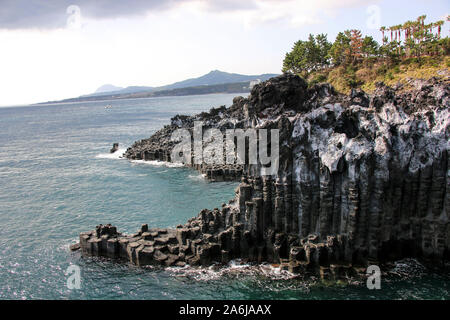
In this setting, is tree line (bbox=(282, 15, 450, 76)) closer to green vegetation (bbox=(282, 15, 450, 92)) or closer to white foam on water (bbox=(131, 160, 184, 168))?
green vegetation (bbox=(282, 15, 450, 92))

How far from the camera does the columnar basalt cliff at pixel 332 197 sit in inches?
1142

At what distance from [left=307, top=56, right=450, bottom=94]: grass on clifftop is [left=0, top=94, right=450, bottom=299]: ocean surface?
6562 cm

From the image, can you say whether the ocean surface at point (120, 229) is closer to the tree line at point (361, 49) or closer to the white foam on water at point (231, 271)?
the white foam on water at point (231, 271)

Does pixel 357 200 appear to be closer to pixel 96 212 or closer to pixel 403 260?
pixel 403 260

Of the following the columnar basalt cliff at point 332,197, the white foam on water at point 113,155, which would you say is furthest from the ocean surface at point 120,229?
the columnar basalt cliff at point 332,197

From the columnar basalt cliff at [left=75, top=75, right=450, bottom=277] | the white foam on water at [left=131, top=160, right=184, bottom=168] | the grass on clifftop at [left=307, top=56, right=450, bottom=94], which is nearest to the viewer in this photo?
the columnar basalt cliff at [left=75, top=75, right=450, bottom=277]

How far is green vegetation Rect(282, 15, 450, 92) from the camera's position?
99.5 metres

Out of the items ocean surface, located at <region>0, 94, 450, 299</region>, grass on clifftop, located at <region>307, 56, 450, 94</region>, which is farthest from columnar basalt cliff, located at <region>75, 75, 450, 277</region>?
grass on clifftop, located at <region>307, 56, 450, 94</region>

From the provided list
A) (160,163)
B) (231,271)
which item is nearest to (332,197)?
(231,271)

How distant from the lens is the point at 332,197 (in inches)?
1168

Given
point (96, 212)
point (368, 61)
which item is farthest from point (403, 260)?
point (368, 61)

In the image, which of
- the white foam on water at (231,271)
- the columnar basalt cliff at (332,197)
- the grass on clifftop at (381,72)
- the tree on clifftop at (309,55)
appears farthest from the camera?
the tree on clifftop at (309,55)

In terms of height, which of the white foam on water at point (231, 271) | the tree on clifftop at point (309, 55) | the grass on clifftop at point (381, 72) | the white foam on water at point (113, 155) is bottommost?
the white foam on water at point (231, 271)

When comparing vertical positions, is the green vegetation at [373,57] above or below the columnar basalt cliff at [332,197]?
above
